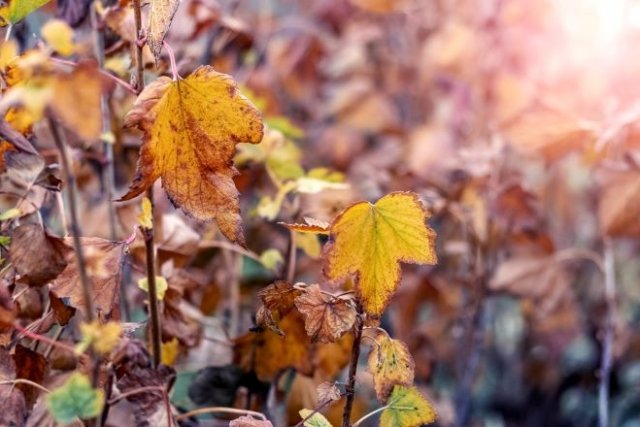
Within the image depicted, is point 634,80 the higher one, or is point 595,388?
point 634,80

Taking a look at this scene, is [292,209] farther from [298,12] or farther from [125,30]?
[298,12]

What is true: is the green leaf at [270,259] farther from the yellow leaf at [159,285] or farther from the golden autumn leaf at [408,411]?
the golden autumn leaf at [408,411]

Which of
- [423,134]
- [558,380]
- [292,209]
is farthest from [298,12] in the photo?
[292,209]

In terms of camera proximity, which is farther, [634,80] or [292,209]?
[634,80]

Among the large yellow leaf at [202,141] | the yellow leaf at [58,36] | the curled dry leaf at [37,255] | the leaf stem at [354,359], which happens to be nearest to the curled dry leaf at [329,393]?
the leaf stem at [354,359]

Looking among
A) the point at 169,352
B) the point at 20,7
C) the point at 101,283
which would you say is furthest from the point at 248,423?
the point at 20,7

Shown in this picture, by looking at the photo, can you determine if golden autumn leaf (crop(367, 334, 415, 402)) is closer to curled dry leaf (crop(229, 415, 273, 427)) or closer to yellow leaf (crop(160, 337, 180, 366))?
curled dry leaf (crop(229, 415, 273, 427))
